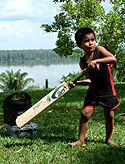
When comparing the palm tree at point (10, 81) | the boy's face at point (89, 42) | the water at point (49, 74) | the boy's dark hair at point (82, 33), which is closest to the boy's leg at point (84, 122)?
the boy's face at point (89, 42)

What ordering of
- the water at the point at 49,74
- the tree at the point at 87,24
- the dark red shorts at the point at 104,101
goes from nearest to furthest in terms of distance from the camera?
1. the dark red shorts at the point at 104,101
2. the tree at the point at 87,24
3. the water at the point at 49,74

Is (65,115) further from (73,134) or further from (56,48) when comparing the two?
(56,48)

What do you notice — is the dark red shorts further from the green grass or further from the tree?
the tree

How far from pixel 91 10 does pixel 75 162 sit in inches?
410

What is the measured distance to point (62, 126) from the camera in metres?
4.86

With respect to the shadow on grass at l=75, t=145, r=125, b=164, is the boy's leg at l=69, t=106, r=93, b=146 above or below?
above

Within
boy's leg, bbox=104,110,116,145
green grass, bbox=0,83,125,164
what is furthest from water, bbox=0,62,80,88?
boy's leg, bbox=104,110,116,145

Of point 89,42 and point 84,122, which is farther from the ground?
point 89,42

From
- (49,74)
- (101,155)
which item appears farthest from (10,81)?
(49,74)

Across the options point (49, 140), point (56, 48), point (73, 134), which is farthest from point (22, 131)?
point (56, 48)

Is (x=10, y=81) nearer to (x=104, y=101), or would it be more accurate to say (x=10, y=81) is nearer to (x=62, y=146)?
(x=62, y=146)

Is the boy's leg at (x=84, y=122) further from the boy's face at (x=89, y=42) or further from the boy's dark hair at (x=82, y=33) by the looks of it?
the boy's dark hair at (x=82, y=33)

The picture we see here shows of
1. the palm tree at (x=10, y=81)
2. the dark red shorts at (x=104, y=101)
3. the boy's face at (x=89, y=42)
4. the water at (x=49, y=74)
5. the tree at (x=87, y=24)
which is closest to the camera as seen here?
the boy's face at (x=89, y=42)

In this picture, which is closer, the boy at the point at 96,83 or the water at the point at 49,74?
the boy at the point at 96,83
